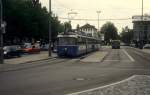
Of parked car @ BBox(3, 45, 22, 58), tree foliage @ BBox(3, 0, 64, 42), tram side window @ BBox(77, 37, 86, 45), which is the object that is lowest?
parked car @ BBox(3, 45, 22, 58)

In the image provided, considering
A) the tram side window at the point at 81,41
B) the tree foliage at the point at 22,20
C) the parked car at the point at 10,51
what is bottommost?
the parked car at the point at 10,51

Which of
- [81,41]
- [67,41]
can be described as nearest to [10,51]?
[67,41]

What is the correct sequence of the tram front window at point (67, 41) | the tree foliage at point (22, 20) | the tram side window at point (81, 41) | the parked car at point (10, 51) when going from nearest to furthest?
the parked car at point (10, 51) → the tram front window at point (67, 41) → the tram side window at point (81, 41) → the tree foliage at point (22, 20)

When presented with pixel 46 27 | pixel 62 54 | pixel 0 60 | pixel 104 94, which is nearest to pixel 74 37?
pixel 62 54

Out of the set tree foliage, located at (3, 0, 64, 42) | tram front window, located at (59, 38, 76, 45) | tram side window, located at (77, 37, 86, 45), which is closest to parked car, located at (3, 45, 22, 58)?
tram front window, located at (59, 38, 76, 45)

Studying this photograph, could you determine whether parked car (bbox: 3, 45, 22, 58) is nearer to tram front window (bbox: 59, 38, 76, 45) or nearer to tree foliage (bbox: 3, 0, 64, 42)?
tram front window (bbox: 59, 38, 76, 45)

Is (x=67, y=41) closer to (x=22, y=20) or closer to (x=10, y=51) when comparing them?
(x=10, y=51)

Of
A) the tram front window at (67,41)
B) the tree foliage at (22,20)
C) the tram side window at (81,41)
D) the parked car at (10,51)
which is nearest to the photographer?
the parked car at (10,51)

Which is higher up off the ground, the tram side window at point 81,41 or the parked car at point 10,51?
the tram side window at point 81,41

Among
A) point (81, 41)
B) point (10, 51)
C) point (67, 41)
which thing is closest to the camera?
point (10, 51)

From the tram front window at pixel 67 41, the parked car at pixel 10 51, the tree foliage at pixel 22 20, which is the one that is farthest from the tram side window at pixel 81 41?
the tree foliage at pixel 22 20

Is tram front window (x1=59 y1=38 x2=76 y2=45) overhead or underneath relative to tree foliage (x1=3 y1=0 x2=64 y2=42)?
underneath

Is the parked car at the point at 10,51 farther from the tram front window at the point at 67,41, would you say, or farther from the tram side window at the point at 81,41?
the tram side window at the point at 81,41

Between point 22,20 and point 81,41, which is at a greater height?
point 22,20
